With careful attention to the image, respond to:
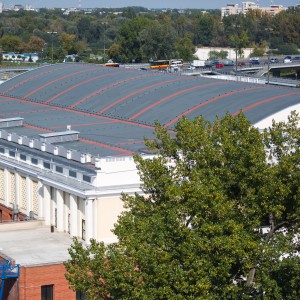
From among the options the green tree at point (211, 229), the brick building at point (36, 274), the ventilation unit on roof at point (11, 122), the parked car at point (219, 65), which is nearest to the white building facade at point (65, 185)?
the brick building at point (36, 274)

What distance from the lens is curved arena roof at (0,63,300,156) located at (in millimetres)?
65125

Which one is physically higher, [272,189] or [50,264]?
Answer: [272,189]

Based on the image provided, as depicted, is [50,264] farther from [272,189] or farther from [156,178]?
[272,189]

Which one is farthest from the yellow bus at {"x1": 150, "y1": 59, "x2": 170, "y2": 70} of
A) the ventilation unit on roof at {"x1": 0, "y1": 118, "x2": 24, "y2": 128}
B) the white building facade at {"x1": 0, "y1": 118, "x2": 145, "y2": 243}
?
the white building facade at {"x1": 0, "y1": 118, "x2": 145, "y2": 243}

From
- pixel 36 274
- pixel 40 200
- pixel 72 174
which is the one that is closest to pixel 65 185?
pixel 72 174

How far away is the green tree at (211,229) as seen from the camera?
3391 cm

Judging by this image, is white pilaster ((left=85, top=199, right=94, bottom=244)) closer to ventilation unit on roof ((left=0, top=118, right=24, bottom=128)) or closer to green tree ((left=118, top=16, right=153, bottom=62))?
ventilation unit on roof ((left=0, top=118, right=24, bottom=128))

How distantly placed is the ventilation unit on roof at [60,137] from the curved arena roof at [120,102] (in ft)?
1.94

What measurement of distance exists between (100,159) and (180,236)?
57.4ft

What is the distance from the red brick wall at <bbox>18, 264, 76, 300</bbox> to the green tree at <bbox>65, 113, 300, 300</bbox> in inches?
394

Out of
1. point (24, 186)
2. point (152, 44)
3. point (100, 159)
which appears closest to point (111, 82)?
point (24, 186)

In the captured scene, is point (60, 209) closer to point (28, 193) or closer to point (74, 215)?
point (74, 215)

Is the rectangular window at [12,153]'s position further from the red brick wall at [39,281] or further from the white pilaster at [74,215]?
the red brick wall at [39,281]

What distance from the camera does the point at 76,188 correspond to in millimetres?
51031
